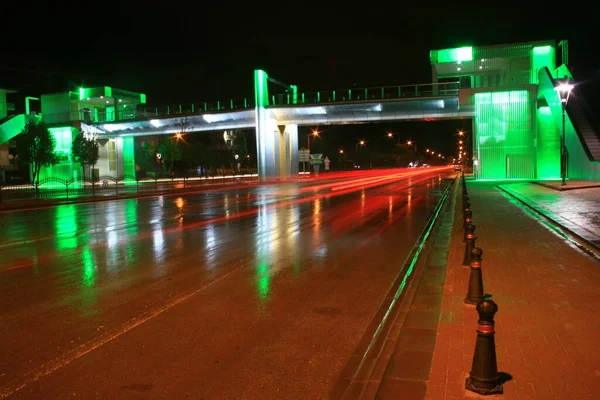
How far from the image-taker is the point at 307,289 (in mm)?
7613

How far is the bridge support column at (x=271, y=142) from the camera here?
52562 mm

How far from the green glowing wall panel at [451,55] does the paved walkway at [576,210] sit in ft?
86.5

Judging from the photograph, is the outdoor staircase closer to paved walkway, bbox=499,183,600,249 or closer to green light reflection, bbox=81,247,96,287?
paved walkway, bbox=499,183,600,249

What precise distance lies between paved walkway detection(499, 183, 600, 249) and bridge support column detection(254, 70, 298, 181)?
3252 centimetres

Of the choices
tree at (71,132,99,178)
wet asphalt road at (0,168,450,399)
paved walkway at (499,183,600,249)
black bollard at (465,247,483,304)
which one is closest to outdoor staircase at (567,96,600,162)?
paved walkway at (499,183,600,249)

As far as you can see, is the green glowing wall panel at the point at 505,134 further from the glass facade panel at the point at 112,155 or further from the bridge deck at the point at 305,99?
the glass facade panel at the point at 112,155

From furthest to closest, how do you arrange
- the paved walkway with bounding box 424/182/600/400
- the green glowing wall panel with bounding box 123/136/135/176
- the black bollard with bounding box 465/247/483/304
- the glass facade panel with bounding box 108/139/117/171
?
A: 1. the green glowing wall panel with bounding box 123/136/135/176
2. the glass facade panel with bounding box 108/139/117/171
3. the black bollard with bounding box 465/247/483/304
4. the paved walkway with bounding box 424/182/600/400

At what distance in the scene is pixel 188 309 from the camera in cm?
654

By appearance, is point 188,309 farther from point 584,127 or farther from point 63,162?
point 63,162

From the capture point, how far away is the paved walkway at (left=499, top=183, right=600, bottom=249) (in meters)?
12.3

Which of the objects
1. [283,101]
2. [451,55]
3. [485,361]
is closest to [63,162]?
[283,101]

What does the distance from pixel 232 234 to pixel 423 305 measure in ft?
26.1

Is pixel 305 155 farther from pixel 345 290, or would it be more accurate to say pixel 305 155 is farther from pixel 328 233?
pixel 345 290

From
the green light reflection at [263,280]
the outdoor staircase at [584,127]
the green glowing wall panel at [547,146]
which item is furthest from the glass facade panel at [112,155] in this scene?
the green light reflection at [263,280]
